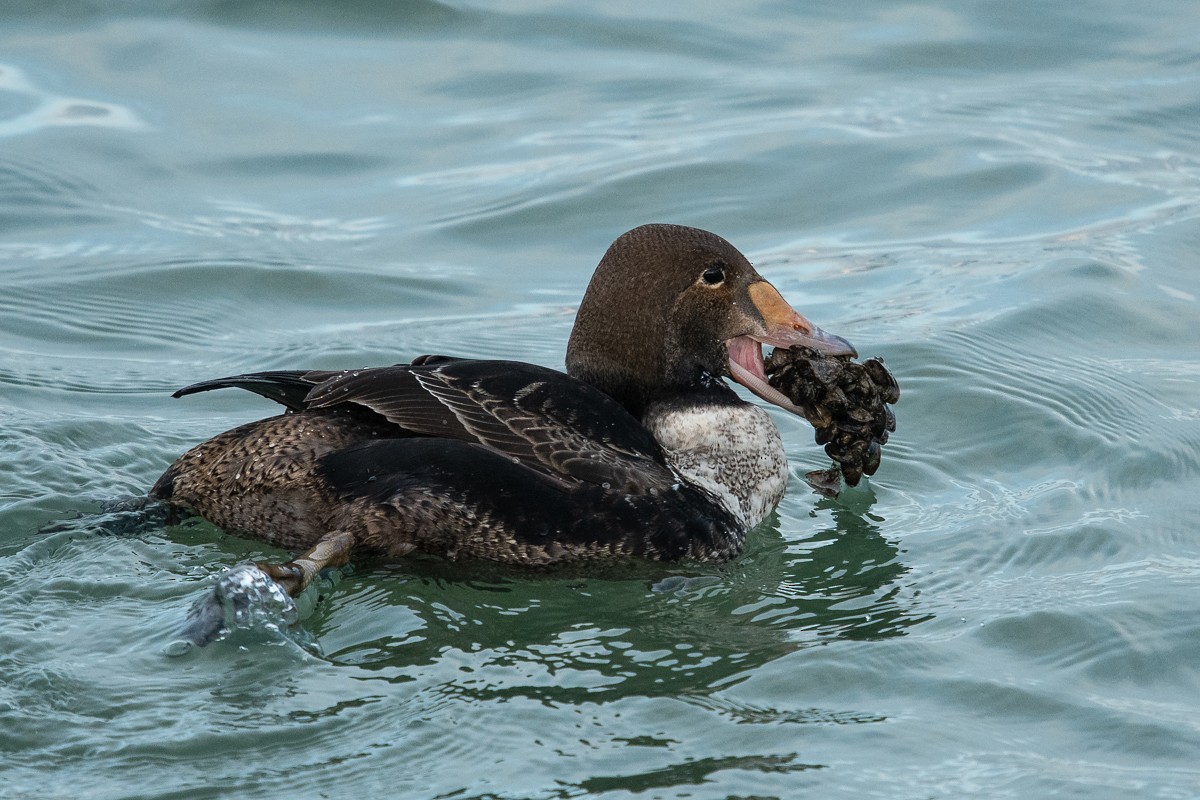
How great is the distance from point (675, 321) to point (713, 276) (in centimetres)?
22

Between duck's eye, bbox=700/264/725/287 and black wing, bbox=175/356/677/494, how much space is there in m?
0.58

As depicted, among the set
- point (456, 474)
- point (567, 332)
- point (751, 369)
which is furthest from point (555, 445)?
point (567, 332)

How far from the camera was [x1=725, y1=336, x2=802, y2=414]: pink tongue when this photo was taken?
616 cm

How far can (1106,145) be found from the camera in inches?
Answer: 427

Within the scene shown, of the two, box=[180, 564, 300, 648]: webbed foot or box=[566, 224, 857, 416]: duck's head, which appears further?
box=[566, 224, 857, 416]: duck's head

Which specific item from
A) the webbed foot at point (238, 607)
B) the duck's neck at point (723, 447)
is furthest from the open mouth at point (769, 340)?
the webbed foot at point (238, 607)

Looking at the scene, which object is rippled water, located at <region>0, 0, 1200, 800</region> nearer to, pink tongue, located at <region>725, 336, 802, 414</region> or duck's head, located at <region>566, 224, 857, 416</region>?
pink tongue, located at <region>725, 336, 802, 414</region>

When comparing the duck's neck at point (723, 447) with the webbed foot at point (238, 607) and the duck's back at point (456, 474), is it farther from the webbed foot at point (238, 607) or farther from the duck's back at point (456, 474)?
the webbed foot at point (238, 607)

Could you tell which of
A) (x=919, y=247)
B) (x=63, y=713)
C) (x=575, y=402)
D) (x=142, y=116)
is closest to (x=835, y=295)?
(x=919, y=247)

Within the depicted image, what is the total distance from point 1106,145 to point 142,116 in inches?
243

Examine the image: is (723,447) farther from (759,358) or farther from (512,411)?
(512,411)

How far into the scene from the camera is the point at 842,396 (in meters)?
6.16

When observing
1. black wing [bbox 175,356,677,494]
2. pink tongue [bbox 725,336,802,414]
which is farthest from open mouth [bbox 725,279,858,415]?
black wing [bbox 175,356,677,494]

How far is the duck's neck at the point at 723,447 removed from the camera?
19.7 ft
